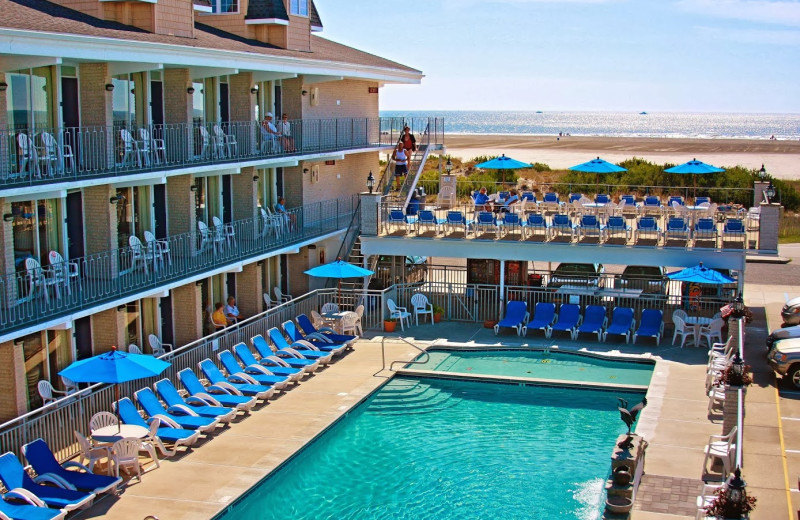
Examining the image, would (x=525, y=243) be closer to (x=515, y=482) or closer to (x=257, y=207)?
(x=257, y=207)

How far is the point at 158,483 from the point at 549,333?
14175 mm

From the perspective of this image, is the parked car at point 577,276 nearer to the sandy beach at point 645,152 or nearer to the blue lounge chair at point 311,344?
the blue lounge chair at point 311,344

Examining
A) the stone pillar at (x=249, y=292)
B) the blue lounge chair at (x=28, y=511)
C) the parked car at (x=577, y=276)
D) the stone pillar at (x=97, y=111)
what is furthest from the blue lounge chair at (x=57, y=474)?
the parked car at (x=577, y=276)

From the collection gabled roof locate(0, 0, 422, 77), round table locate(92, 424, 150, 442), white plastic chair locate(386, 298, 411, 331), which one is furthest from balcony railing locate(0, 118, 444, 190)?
white plastic chair locate(386, 298, 411, 331)

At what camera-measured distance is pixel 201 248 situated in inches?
1003

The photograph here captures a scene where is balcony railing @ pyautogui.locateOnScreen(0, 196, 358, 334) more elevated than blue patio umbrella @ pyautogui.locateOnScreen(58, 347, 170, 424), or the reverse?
balcony railing @ pyautogui.locateOnScreen(0, 196, 358, 334)

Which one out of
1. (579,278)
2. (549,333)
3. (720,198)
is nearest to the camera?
(549,333)

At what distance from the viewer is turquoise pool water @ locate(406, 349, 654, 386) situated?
2534 centimetres

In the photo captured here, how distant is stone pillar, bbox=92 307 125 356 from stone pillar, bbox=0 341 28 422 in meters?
2.68

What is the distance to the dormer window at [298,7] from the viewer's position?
3167 centimetres

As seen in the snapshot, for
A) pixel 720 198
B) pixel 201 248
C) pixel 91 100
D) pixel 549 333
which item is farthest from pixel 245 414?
pixel 720 198

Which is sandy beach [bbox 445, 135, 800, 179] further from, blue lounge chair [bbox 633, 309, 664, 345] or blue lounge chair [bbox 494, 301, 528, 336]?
blue lounge chair [bbox 633, 309, 664, 345]

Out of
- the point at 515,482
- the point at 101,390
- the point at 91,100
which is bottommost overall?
the point at 515,482

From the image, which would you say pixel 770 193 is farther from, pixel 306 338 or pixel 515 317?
pixel 306 338
